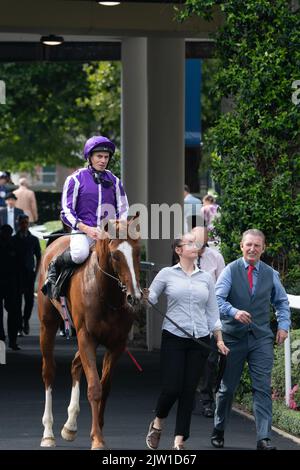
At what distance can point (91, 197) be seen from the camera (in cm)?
1210

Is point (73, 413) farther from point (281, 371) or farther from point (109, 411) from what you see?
point (281, 371)

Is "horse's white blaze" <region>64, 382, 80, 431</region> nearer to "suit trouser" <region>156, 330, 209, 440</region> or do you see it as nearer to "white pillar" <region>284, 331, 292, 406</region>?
"suit trouser" <region>156, 330, 209, 440</region>

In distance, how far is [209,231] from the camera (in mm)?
15055

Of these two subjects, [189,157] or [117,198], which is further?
[189,157]

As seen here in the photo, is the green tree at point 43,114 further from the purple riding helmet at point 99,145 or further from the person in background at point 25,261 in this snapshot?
the purple riding helmet at point 99,145

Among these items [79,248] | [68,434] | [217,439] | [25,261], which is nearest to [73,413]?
[68,434]

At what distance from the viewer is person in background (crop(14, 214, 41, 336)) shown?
70.1 ft

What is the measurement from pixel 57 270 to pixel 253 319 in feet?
6.00

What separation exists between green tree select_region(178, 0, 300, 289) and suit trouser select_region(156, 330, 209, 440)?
3.34m

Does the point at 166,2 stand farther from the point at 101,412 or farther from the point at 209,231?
the point at 101,412

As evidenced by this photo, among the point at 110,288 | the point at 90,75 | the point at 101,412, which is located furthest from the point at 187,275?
the point at 90,75

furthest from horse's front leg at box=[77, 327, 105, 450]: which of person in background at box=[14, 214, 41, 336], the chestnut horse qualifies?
person in background at box=[14, 214, 41, 336]

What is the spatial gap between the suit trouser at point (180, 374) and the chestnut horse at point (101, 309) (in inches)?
19.6

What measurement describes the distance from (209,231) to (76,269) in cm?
311
